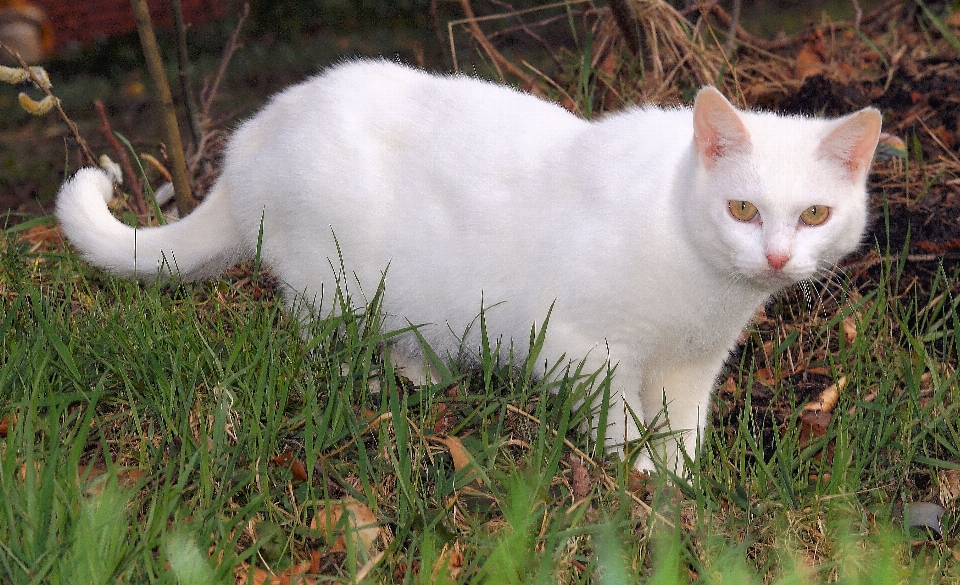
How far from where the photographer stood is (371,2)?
6.98m

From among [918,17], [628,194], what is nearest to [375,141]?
[628,194]

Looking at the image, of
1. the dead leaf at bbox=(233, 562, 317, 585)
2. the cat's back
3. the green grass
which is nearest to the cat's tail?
the green grass

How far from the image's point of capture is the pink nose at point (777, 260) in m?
2.28

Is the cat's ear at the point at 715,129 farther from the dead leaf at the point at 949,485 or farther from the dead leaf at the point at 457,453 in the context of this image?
the dead leaf at the point at 949,485

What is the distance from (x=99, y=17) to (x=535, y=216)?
5331 millimetres

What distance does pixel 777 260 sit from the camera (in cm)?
228

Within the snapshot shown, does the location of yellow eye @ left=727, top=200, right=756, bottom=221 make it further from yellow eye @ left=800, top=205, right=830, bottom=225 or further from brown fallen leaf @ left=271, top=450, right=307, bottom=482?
brown fallen leaf @ left=271, top=450, right=307, bottom=482

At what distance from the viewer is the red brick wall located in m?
6.80

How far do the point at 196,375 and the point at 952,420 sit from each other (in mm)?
2013

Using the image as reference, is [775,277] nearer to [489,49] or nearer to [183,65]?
[489,49]

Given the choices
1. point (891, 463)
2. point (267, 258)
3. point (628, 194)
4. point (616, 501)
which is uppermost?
point (628, 194)

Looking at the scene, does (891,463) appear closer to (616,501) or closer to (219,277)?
→ (616,501)

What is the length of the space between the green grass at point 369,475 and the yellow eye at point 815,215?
525 millimetres

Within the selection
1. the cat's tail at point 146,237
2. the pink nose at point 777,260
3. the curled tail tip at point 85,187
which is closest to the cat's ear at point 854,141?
the pink nose at point 777,260
